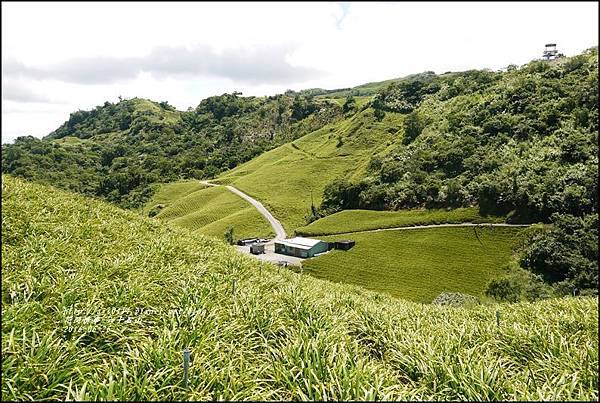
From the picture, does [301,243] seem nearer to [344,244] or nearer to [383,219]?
[344,244]

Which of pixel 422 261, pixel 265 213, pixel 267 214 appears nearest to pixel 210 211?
pixel 265 213

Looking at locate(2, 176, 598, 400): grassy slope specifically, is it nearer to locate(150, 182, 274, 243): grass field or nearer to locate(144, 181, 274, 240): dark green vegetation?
locate(150, 182, 274, 243): grass field

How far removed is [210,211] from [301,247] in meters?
33.5

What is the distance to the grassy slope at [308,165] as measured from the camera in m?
92.9

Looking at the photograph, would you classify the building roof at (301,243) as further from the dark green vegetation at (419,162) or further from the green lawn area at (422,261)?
the dark green vegetation at (419,162)

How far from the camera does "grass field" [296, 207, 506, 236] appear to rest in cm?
6569

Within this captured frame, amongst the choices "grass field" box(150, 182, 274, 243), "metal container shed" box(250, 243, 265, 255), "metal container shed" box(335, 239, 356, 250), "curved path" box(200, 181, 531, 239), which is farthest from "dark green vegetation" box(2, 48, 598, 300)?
"metal container shed" box(250, 243, 265, 255)

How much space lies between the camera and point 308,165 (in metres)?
110

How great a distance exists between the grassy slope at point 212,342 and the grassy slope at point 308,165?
72.4 m

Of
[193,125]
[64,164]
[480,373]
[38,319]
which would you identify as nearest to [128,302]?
[38,319]

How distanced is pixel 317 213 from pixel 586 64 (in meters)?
73.5

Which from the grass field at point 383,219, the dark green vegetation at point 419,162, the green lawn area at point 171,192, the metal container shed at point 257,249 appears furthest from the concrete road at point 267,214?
the green lawn area at point 171,192

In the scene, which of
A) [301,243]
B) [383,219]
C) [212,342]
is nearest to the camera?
[212,342]

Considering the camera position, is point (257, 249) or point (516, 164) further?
point (516, 164)
